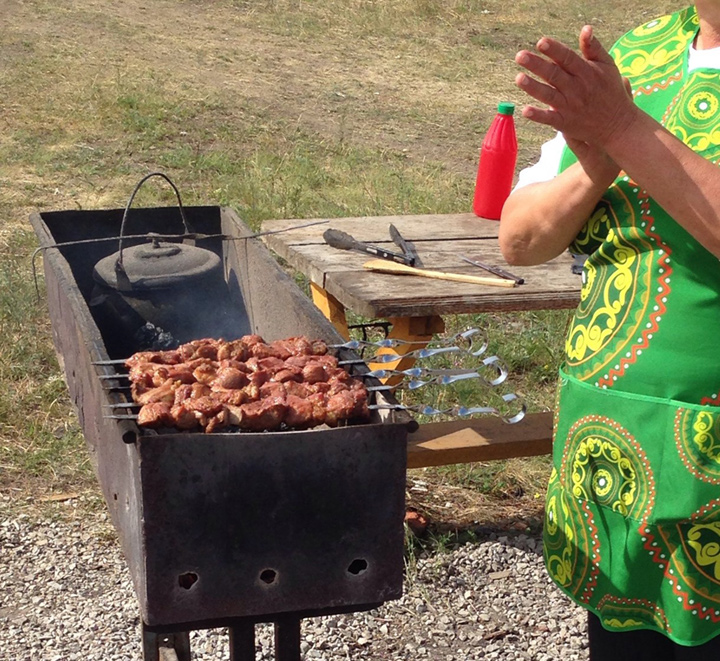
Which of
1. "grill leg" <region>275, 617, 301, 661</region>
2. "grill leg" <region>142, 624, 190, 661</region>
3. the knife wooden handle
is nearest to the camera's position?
"grill leg" <region>275, 617, 301, 661</region>

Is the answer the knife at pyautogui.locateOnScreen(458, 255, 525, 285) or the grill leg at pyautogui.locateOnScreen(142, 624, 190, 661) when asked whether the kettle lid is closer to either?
the knife at pyautogui.locateOnScreen(458, 255, 525, 285)

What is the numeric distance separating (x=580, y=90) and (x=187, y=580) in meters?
1.14

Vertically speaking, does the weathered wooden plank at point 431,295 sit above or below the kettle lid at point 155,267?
below

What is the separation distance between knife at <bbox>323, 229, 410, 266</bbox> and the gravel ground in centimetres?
118

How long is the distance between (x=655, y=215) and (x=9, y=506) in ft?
9.94

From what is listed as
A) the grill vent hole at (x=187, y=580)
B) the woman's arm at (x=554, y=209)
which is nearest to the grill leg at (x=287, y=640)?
the grill vent hole at (x=187, y=580)

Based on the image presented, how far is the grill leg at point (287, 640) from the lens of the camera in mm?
2146

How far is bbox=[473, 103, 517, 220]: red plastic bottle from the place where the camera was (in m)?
3.55

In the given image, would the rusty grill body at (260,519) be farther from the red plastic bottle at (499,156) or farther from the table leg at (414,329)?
the red plastic bottle at (499,156)

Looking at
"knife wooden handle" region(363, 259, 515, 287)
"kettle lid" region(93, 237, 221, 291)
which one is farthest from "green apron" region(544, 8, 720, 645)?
"kettle lid" region(93, 237, 221, 291)

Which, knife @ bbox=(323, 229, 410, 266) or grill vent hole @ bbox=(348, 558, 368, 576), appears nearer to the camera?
grill vent hole @ bbox=(348, 558, 368, 576)

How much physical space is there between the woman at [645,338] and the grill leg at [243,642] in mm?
708

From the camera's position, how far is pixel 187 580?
1883mm

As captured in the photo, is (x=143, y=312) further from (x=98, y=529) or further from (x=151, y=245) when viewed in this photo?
(x=98, y=529)
